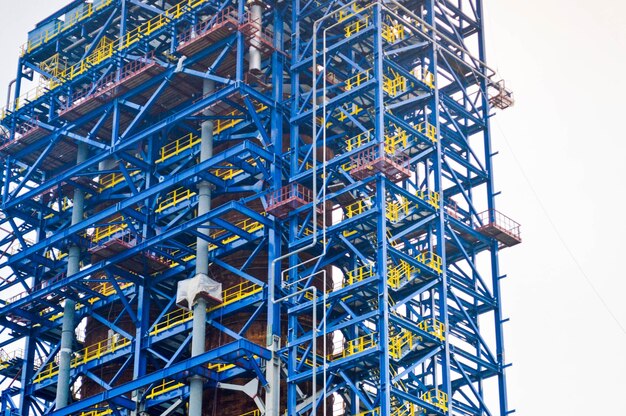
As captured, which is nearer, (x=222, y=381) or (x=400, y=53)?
(x=222, y=381)

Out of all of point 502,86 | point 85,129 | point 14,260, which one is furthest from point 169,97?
point 502,86

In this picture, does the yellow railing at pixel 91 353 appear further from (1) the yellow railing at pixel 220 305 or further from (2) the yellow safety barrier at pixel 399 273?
(2) the yellow safety barrier at pixel 399 273

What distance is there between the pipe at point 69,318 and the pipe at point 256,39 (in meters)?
14.2

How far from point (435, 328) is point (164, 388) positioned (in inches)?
609

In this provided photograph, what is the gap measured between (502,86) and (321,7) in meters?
12.4

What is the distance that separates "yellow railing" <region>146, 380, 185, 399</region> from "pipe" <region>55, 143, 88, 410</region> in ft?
21.1

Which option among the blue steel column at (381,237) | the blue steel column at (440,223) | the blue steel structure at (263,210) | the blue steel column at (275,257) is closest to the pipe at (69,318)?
the blue steel structure at (263,210)

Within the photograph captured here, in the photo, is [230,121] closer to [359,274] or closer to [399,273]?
[359,274]

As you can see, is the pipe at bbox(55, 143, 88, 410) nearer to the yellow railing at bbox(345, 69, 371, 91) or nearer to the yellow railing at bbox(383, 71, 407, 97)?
the yellow railing at bbox(345, 69, 371, 91)

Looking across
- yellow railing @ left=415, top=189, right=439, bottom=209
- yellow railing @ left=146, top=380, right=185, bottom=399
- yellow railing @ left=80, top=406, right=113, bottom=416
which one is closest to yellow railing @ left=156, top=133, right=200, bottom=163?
yellow railing @ left=146, top=380, right=185, bottom=399

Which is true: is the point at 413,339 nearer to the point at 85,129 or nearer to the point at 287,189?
the point at 287,189

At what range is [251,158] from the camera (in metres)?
87.5

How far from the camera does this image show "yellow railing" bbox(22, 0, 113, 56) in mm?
99625

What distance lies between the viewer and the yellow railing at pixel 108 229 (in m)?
92.4
